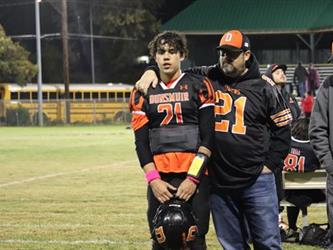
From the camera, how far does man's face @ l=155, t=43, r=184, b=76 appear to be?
5977 mm

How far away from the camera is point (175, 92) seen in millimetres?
5965

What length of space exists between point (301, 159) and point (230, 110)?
293cm

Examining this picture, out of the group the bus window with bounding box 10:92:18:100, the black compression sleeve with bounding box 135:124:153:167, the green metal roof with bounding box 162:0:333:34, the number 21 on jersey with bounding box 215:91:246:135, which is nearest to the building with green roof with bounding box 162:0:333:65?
the green metal roof with bounding box 162:0:333:34

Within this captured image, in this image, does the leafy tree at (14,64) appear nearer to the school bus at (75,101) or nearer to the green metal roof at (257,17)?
the school bus at (75,101)

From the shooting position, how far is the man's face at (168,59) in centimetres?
598

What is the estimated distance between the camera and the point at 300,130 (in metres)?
9.20

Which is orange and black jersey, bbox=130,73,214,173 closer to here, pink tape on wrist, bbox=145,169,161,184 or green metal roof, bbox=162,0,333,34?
pink tape on wrist, bbox=145,169,161,184

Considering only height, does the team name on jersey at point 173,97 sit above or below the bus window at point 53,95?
above

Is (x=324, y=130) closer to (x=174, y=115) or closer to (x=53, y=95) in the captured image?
(x=174, y=115)

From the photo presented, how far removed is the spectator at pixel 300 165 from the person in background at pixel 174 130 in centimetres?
298

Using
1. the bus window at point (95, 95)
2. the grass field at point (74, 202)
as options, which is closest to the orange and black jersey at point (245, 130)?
the grass field at point (74, 202)

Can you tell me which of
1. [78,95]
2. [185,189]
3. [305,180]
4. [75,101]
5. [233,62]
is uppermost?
[233,62]

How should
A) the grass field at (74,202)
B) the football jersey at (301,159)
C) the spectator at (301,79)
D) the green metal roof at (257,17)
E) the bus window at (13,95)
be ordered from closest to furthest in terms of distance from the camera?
the football jersey at (301,159)
the grass field at (74,202)
the spectator at (301,79)
the green metal roof at (257,17)
the bus window at (13,95)

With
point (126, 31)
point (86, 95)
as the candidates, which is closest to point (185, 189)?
point (86, 95)
